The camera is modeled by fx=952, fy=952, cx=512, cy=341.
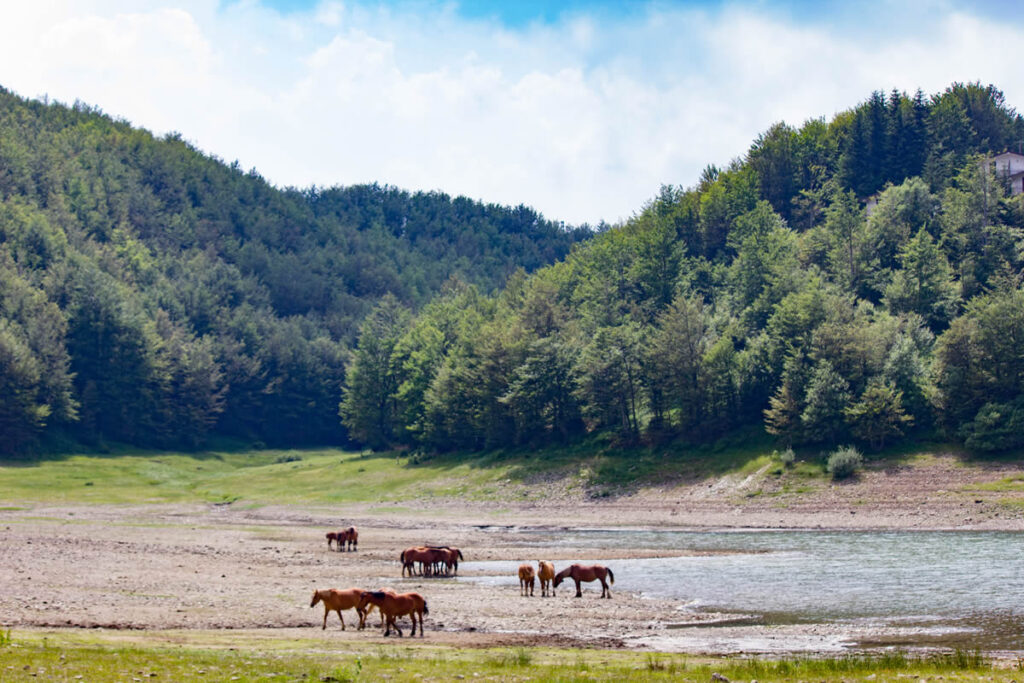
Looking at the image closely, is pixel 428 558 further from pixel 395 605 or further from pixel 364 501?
pixel 364 501

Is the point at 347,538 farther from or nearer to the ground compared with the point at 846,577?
farther from the ground

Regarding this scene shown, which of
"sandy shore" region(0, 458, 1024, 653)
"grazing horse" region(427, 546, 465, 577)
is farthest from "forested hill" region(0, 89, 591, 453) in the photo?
"grazing horse" region(427, 546, 465, 577)

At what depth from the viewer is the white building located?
120m

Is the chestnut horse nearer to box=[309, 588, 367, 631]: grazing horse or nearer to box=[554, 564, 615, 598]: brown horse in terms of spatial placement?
box=[554, 564, 615, 598]: brown horse

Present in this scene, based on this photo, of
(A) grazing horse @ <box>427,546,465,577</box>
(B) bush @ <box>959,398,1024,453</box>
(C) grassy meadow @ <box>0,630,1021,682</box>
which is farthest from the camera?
(B) bush @ <box>959,398,1024,453</box>

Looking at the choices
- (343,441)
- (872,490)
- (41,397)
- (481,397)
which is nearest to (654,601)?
(872,490)

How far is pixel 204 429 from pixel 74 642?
124553 mm

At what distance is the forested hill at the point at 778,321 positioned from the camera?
2963 inches

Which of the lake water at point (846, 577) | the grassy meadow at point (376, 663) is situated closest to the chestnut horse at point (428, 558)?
the lake water at point (846, 577)

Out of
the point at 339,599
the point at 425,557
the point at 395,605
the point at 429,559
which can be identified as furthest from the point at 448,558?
the point at 395,605

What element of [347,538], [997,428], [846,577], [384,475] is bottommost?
[384,475]

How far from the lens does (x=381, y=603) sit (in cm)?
2536

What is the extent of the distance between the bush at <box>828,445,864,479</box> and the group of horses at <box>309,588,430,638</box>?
50446 millimetres

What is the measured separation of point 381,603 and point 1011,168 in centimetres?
12306
